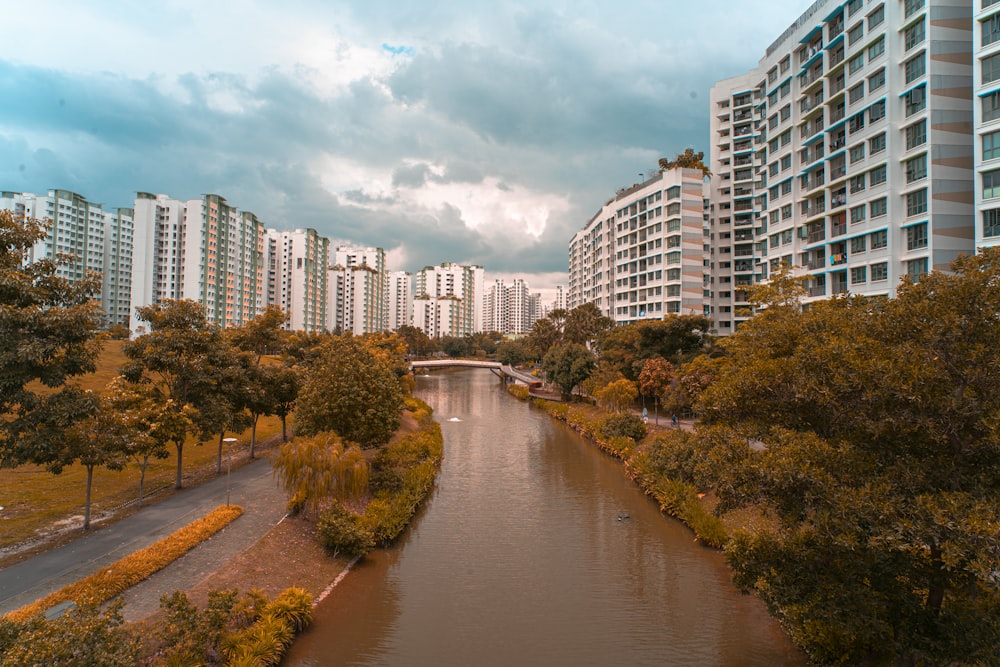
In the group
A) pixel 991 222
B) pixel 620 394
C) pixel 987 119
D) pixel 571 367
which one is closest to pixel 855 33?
pixel 987 119

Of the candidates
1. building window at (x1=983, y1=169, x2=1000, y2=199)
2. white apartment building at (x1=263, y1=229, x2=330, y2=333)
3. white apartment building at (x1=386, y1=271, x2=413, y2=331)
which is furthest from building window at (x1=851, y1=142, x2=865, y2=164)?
white apartment building at (x1=386, y1=271, x2=413, y2=331)

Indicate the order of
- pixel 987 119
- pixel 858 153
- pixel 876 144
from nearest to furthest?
pixel 987 119
pixel 876 144
pixel 858 153

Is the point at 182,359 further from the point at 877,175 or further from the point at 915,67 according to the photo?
the point at 915,67

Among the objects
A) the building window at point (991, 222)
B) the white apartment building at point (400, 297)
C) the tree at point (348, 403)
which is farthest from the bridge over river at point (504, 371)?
the white apartment building at point (400, 297)

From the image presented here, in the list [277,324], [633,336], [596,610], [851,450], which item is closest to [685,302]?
[633,336]

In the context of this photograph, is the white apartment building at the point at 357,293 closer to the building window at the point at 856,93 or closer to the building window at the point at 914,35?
the building window at the point at 856,93

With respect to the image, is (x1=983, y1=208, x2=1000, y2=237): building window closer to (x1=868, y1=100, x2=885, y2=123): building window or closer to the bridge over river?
(x1=868, y1=100, x2=885, y2=123): building window

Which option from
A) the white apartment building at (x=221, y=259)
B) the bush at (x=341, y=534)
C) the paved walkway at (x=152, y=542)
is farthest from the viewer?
the white apartment building at (x=221, y=259)
